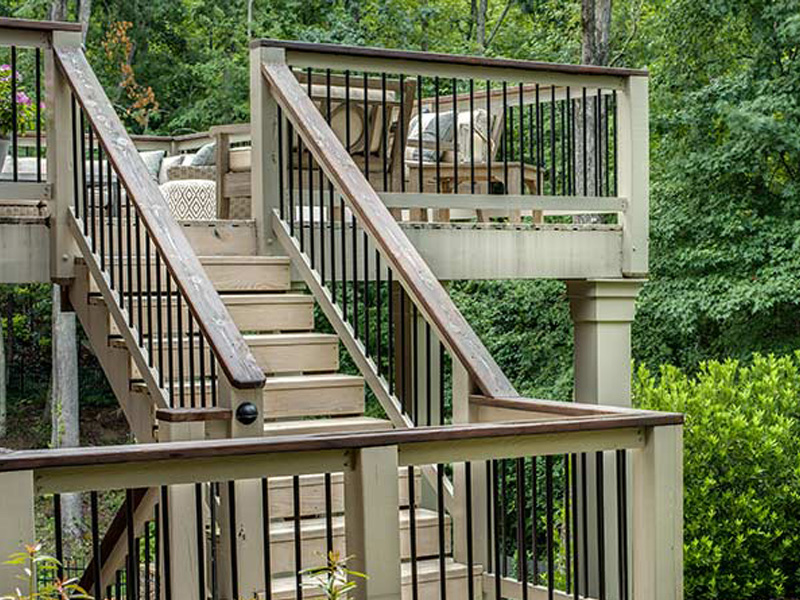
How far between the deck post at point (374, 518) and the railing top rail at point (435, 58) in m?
3.63

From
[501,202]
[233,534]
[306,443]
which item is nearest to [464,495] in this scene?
[306,443]

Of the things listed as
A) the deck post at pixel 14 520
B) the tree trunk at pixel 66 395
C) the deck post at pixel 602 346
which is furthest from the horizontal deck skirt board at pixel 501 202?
the tree trunk at pixel 66 395

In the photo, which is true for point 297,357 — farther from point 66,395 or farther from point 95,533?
point 66,395

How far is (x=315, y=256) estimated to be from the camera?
8148 mm

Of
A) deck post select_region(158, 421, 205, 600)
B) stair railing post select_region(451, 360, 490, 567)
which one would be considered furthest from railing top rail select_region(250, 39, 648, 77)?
deck post select_region(158, 421, 205, 600)

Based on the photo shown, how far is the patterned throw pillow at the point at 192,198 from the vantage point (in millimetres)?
10094

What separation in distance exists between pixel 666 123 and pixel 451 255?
10.3m

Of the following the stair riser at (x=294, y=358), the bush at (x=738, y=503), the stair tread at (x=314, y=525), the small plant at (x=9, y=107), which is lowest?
the bush at (x=738, y=503)

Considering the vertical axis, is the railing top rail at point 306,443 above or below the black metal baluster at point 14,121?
below

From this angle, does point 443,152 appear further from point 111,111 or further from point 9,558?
point 9,558

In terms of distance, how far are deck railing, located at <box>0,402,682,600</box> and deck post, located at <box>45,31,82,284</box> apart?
5.01 ft

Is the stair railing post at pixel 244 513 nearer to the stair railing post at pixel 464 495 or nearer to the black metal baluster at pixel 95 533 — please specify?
the stair railing post at pixel 464 495

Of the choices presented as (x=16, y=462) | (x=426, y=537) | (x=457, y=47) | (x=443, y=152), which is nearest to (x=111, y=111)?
(x=426, y=537)

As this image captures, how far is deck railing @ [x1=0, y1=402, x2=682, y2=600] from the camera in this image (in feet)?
13.0
